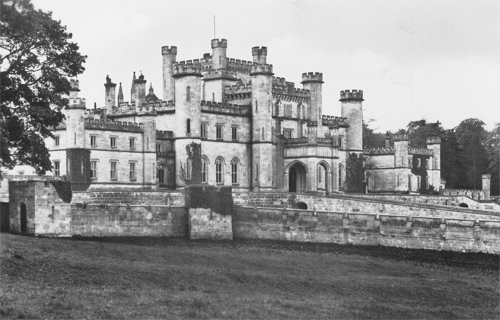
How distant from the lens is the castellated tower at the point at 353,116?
86500 millimetres

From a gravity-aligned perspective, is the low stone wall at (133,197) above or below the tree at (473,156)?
below

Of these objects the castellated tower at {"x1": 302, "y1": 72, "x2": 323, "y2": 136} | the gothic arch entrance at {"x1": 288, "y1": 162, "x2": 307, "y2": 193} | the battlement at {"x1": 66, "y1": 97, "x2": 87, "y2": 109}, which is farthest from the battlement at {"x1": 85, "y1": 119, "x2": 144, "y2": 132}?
the castellated tower at {"x1": 302, "y1": 72, "x2": 323, "y2": 136}

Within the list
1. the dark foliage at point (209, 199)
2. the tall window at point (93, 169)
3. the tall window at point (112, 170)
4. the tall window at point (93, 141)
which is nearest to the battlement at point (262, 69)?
the tall window at point (112, 170)

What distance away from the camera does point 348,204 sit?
65.6m

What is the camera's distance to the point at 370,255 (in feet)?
168

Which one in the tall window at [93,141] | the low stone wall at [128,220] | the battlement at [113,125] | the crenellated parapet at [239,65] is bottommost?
the low stone wall at [128,220]

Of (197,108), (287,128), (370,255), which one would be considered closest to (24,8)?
Result: (370,255)

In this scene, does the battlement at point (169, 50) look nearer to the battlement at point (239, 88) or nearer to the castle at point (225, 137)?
the castle at point (225, 137)

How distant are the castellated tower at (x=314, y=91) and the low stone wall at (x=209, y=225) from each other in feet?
87.1

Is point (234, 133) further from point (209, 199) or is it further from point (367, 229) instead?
point (367, 229)

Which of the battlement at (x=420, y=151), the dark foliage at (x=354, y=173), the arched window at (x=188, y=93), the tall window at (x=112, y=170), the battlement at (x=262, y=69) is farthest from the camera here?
the battlement at (x=420, y=151)

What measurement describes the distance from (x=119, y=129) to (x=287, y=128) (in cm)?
1752

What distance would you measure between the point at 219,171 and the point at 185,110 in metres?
6.85

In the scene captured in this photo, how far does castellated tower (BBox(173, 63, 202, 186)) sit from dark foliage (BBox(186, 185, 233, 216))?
12602 millimetres
